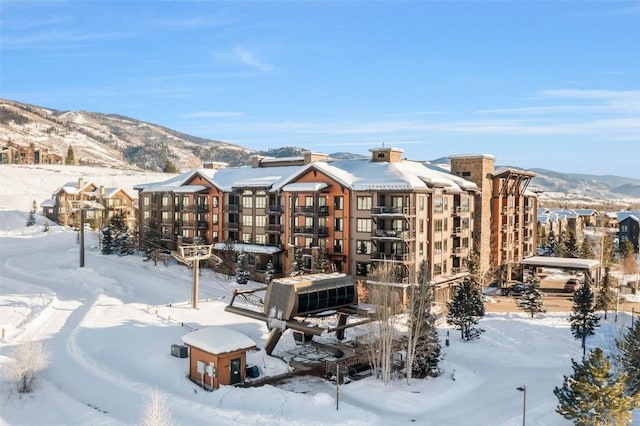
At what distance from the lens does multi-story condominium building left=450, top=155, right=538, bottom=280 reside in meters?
67.3

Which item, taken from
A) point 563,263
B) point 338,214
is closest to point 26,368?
point 338,214

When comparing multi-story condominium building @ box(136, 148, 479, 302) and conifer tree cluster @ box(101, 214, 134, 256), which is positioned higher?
multi-story condominium building @ box(136, 148, 479, 302)

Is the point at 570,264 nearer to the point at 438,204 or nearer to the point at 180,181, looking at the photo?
the point at 438,204

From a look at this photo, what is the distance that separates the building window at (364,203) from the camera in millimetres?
56219

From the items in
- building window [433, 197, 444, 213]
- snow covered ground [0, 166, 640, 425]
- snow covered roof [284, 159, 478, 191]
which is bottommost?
snow covered ground [0, 166, 640, 425]

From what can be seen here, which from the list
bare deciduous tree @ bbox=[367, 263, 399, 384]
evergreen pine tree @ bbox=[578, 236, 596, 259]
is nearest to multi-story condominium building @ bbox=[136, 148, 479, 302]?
bare deciduous tree @ bbox=[367, 263, 399, 384]

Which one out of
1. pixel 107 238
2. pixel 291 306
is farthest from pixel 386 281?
pixel 107 238

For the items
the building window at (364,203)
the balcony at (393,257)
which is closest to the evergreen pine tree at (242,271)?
the building window at (364,203)

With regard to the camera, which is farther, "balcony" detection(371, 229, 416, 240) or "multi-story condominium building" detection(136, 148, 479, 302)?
"multi-story condominium building" detection(136, 148, 479, 302)

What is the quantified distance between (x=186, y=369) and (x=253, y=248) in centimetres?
3256

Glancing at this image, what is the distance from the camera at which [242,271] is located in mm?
62594

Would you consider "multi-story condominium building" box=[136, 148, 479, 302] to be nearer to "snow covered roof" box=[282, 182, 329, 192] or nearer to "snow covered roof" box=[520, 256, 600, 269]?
"snow covered roof" box=[282, 182, 329, 192]

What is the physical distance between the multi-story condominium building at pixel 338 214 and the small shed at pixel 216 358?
2173 centimetres

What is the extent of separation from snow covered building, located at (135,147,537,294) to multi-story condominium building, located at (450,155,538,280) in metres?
0.18
